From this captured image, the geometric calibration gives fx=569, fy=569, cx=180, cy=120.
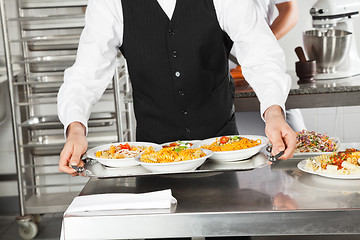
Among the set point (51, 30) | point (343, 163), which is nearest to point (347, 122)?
point (51, 30)

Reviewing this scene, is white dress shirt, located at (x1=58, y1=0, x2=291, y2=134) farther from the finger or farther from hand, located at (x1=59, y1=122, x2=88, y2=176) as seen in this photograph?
the finger

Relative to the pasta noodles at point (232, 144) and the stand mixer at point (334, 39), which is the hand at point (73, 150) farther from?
the stand mixer at point (334, 39)

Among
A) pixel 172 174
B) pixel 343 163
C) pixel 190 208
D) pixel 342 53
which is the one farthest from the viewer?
pixel 342 53

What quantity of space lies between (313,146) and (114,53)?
3.22ft

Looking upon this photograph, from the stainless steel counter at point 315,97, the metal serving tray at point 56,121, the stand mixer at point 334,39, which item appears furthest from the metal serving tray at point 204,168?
the metal serving tray at point 56,121

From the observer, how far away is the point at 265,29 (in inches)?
95.0

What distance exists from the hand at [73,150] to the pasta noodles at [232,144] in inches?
18.1

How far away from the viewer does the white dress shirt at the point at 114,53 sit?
2.27m

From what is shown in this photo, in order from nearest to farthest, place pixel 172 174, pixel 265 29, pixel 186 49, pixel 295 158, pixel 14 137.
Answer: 1. pixel 172 174
2. pixel 295 158
3. pixel 265 29
4. pixel 186 49
5. pixel 14 137

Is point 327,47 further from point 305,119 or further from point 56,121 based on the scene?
point 56,121

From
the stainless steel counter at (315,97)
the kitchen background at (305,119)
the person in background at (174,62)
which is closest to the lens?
the person in background at (174,62)

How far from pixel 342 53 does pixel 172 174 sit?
2494 mm

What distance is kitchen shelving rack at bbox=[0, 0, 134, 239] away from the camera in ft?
15.5

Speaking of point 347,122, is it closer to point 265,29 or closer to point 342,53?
point 342,53
